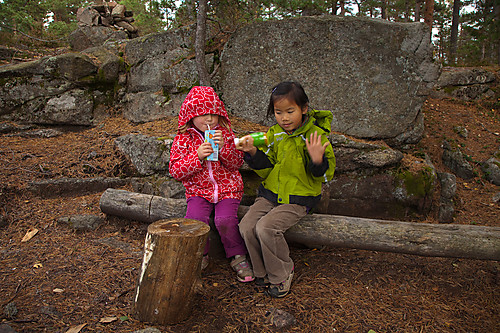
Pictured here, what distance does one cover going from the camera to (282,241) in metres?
2.84

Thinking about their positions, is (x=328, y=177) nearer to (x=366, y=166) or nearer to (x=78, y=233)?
(x=366, y=166)

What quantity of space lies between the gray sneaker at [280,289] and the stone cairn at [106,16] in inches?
412

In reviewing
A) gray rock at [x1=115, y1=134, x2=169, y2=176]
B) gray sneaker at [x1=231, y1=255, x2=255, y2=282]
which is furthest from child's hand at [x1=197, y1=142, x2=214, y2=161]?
gray rock at [x1=115, y1=134, x2=169, y2=176]

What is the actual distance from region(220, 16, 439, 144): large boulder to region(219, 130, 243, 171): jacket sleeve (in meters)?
2.22

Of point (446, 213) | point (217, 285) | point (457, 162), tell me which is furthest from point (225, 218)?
point (457, 162)

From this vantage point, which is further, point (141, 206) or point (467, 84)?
point (467, 84)

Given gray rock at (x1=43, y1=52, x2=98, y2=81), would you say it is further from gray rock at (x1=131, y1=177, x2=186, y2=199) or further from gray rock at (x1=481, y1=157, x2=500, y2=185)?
gray rock at (x1=481, y1=157, x2=500, y2=185)

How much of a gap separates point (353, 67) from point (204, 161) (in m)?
3.20

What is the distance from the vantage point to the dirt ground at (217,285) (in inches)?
94.7

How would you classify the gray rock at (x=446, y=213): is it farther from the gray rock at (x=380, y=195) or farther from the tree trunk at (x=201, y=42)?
the tree trunk at (x=201, y=42)

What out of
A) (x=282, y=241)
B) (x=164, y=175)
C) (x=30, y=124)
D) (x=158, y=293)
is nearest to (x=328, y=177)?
(x=282, y=241)

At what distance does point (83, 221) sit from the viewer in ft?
12.5

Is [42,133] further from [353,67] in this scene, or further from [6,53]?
[353,67]

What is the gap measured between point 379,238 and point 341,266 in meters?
0.53
